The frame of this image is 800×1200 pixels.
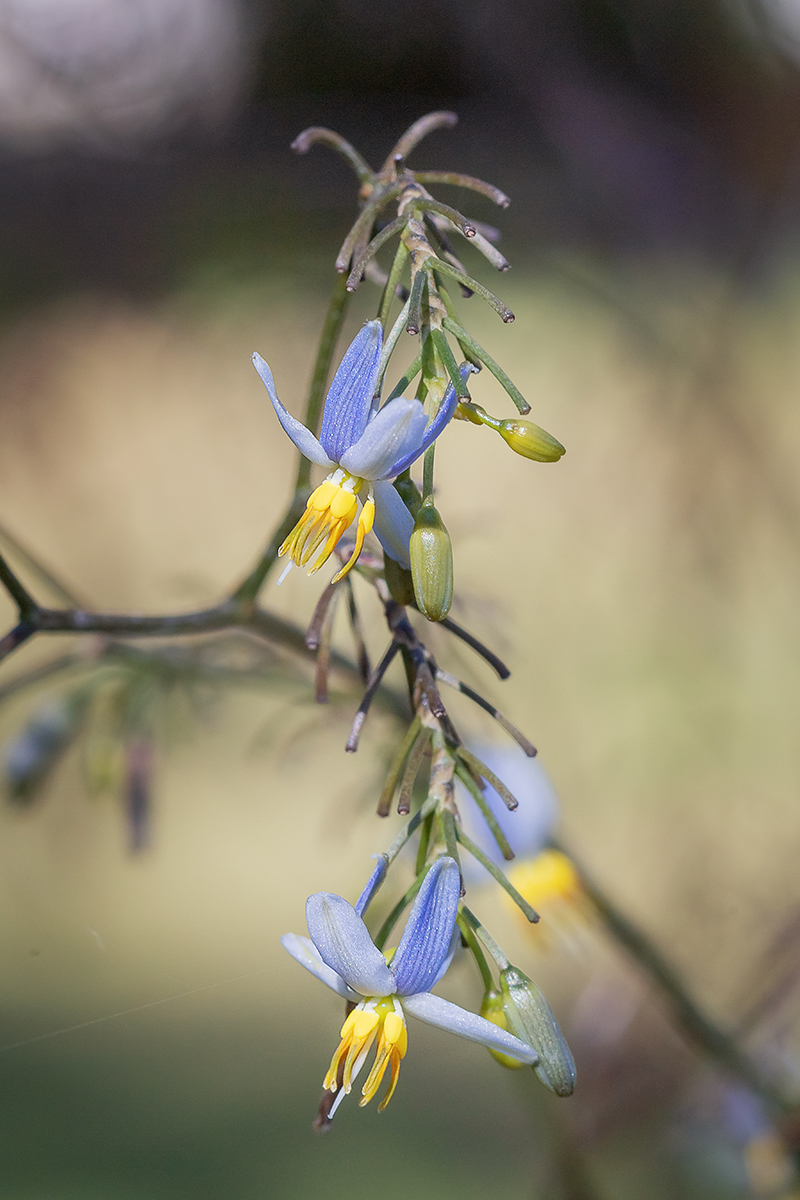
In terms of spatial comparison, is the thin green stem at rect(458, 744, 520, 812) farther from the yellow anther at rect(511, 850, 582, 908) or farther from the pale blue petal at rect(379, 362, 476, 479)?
the yellow anther at rect(511, 850, 582, 908)

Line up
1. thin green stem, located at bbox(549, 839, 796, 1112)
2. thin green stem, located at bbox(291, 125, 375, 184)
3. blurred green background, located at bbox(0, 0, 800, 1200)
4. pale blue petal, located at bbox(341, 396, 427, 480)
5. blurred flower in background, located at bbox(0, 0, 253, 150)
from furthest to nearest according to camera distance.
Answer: blurred flower in background, located at bbox(0, 0, 253, 150) → blurred green background, located at bbox(0, 0, 800, 1200) → thin green stem, located at bbox(549, 839, 796, 1112) → thin green stem, located at bbox(291, 125, 375, 184) → pale blue petal, located at bbox(341, 396, 427, 480)

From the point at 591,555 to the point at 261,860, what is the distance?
1064 millimetres

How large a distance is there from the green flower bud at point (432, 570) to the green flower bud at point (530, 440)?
1.9 inches

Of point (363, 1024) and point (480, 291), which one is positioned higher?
point (480, 291)

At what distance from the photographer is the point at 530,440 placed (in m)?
0.33

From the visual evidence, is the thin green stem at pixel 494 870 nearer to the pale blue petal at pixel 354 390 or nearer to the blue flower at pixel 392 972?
the blue flower at pixel 392 972

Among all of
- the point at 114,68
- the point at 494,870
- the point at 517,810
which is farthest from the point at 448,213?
the point at 114,68

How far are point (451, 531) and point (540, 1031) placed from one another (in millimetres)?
771

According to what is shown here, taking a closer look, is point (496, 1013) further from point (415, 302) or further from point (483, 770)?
point (415, 302)

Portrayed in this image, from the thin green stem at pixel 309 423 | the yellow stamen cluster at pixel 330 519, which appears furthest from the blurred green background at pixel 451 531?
the yellow stamen cluster at pixel 330 519

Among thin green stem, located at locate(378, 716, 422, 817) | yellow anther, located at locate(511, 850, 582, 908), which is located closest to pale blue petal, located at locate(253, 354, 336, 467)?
thin green stem, located at locate(378, 716, 422, 817)

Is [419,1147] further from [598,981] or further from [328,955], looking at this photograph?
[328,955]

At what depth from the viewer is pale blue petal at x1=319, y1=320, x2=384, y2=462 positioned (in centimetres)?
30

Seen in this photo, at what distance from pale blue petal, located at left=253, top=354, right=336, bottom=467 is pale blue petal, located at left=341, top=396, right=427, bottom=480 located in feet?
0.04
